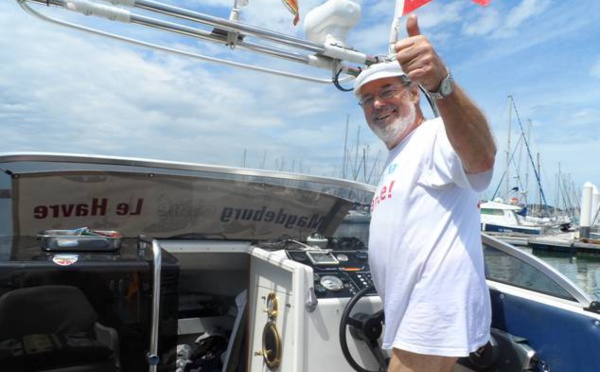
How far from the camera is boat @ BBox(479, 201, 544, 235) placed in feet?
120

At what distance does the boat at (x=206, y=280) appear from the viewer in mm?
2119

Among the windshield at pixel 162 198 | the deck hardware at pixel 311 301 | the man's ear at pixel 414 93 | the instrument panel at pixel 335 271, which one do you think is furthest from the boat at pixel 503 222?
the man's ear at pixel 414 93

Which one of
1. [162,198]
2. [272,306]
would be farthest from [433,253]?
[162,198]

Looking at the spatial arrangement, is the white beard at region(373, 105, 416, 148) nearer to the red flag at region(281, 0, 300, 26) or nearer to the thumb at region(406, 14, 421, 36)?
the thumb at region(406, 14, 421, 36)

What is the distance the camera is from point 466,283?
167 centimetres

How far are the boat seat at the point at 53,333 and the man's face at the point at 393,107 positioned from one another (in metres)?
1.52

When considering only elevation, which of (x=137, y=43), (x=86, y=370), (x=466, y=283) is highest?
(x=137, y=43)

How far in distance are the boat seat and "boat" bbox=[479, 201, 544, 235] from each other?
121 feet

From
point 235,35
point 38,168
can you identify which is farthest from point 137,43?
point 38,168

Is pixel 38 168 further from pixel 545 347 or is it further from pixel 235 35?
pixel 545 347

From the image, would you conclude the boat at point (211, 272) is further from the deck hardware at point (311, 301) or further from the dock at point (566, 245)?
the dock at point (566, 245)

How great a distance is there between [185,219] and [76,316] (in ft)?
4.08

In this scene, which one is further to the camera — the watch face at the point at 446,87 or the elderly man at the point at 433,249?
the elderly man at the point at 433,249

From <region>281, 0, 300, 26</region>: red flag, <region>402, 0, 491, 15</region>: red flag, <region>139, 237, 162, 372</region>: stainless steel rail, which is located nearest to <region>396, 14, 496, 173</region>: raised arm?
<region>402, 0, 491, 15</region>: red flag
